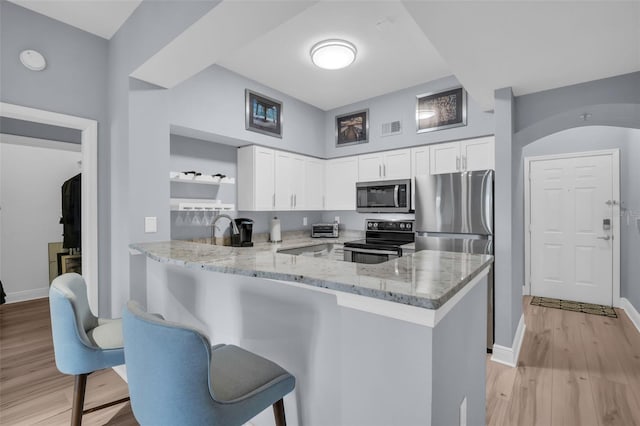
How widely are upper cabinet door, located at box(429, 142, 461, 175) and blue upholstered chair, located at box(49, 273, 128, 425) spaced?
10.8 ft

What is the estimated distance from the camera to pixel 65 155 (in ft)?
15.8

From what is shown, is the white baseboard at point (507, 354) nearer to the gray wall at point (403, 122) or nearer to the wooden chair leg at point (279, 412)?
the gray wall at point (403, 122)

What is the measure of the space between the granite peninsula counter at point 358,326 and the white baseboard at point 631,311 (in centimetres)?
330

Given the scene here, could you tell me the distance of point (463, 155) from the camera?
11.0 feet

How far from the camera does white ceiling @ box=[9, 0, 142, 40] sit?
210 cm

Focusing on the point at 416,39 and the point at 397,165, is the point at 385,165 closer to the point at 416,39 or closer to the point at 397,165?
the point at 397,165

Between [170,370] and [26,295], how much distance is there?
527 cm

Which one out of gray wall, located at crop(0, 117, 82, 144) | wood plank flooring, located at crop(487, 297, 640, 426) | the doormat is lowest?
wood plank flooring, located at crop(487, 297, 640, 426)

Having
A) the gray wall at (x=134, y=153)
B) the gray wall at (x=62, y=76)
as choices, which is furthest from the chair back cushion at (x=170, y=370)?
the gray wall at (x=62, y=76)

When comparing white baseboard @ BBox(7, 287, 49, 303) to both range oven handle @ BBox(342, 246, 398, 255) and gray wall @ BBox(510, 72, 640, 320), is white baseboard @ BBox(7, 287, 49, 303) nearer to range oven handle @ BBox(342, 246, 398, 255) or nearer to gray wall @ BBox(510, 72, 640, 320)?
range oven handle @ BBox(342, 246, 398, 255)

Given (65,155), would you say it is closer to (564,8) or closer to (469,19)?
(469,19)

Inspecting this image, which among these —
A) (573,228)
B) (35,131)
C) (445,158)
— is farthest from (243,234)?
(573,228)

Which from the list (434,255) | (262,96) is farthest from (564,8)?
(262,96)

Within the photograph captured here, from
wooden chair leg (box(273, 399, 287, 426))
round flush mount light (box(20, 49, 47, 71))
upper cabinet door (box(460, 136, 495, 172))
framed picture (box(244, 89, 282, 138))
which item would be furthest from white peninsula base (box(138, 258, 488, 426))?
upper cabinet door (box(460, 136, 495, 172))
